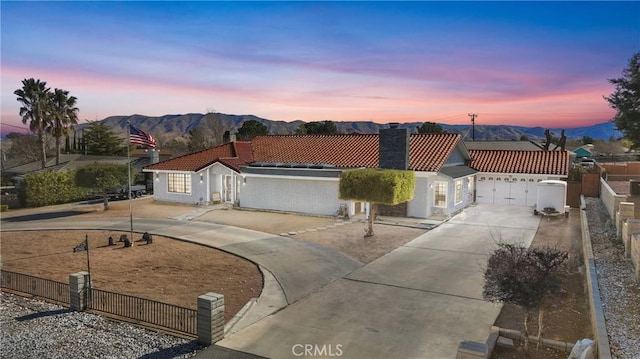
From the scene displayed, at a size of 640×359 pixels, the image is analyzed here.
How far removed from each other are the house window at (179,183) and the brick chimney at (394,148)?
13993 mm

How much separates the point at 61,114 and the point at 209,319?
5116 centimetres

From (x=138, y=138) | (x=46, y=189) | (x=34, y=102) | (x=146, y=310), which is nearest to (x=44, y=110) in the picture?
(x=34, y=102)

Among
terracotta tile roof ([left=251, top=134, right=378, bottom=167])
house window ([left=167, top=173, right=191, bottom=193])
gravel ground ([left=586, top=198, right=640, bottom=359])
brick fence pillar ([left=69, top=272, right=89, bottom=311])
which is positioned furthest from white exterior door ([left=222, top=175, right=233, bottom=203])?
gravel ground ([left=586, top=198, right=640, bottom=359])

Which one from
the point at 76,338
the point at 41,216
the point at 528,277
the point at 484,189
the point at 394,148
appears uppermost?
the point at 394,148

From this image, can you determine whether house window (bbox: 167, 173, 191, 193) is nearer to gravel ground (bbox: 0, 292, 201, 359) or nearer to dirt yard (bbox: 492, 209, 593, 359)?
gravel ground (bbox: 0, 292, 201, 359)

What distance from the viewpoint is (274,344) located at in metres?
9.13

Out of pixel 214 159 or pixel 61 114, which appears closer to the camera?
pixel 214 159

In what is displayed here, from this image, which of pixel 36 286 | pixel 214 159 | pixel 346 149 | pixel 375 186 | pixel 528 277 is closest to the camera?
pixel 528 277

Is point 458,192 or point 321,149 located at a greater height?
point 321,149

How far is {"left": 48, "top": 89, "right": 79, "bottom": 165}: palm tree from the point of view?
49.4 m

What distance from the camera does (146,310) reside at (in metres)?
10.9

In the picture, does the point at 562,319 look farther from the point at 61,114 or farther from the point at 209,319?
the point at 61,114

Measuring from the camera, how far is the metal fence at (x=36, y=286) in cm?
1233

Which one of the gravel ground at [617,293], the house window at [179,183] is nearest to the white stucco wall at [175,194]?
the house window at [179,183]
